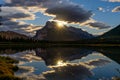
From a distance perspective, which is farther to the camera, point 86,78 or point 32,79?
point 86,78

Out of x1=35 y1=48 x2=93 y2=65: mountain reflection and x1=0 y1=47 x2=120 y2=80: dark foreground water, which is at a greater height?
x1=0 y1=47 x2=120 y2=80: dark foreground water

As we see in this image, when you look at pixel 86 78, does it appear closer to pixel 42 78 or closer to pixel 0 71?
pixel 42 78

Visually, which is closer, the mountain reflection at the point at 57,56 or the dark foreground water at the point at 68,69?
the dark foreground water at the point at 68,69

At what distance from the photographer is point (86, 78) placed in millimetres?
39875

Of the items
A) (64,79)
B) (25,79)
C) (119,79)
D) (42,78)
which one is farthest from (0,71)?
(119,79)

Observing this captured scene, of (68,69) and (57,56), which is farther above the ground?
(68,69)

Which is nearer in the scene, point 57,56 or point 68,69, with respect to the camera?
point 68,69

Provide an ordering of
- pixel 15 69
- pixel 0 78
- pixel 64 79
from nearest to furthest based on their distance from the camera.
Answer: pixel 0 78 < pixel 64 79 < pixel 15 69

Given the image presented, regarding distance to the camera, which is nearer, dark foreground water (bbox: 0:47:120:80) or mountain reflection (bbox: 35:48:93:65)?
dark foreground water (bbox: 0:47:120:80)

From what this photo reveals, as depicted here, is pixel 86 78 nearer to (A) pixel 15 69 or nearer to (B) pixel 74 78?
(B) pixel 74 78

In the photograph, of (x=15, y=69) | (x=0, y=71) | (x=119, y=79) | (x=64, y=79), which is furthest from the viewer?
(x=15, y=69)

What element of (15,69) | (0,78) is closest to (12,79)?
(0,78)

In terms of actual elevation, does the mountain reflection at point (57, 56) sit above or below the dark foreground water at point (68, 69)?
below

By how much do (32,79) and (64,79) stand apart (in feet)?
14.4
